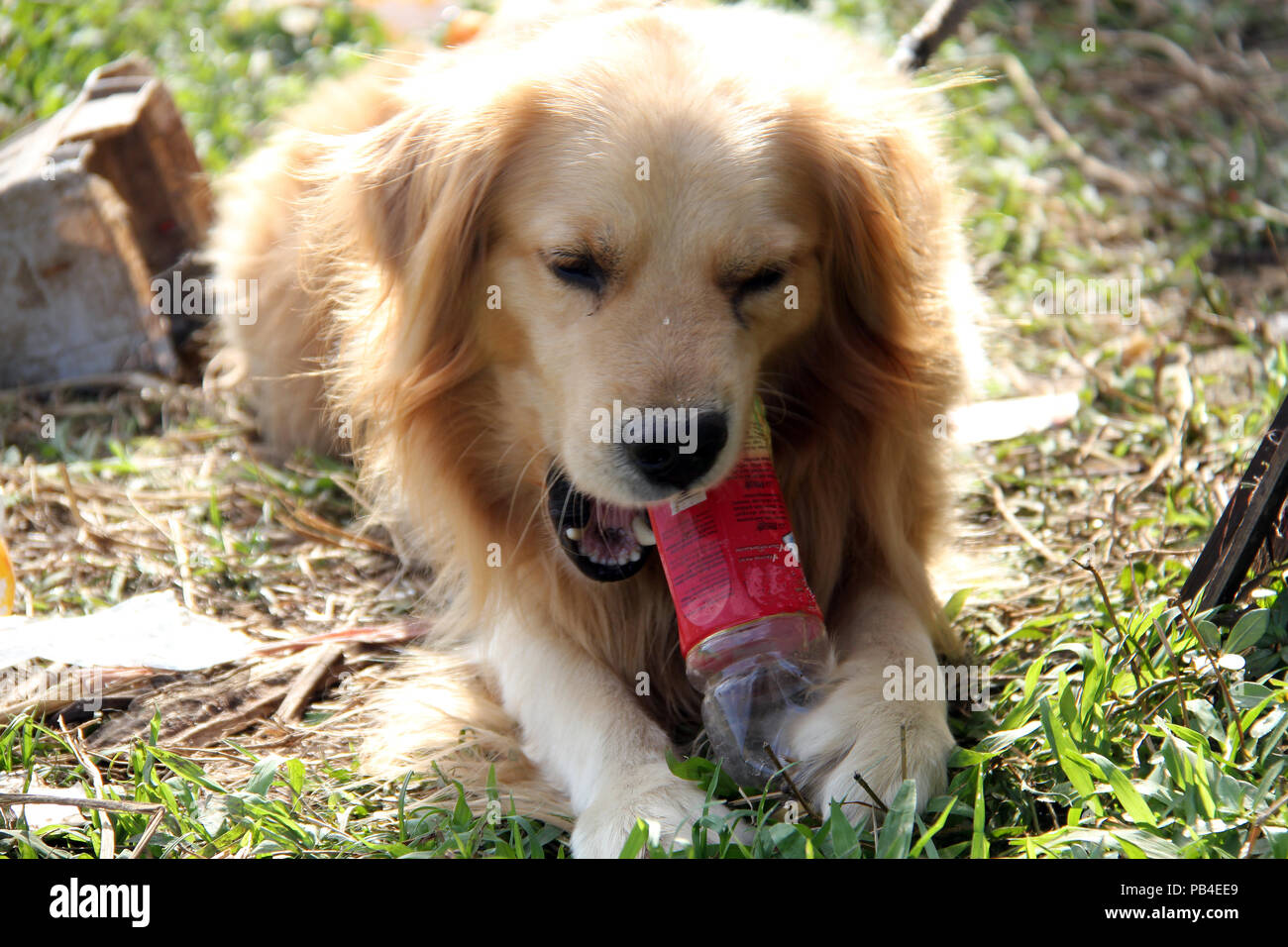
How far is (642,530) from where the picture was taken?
2600 millimetres

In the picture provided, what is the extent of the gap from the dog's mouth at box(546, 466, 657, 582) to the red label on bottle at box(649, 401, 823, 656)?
20cm

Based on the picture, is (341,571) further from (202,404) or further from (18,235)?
(18,235)

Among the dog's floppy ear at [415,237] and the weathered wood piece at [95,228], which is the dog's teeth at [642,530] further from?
the weathered wood piece at [95,228]

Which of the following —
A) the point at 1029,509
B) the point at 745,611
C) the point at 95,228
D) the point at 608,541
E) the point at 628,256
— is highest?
the point at 628,256

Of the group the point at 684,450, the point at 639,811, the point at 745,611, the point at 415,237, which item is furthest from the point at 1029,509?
the point at 415,237

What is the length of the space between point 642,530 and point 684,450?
0.45 metres

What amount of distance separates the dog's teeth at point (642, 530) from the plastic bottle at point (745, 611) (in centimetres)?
13

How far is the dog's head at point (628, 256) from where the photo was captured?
7.45 ft

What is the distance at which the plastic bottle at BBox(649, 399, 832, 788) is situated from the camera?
7.53 ft

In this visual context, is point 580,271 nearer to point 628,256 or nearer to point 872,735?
point 628,256

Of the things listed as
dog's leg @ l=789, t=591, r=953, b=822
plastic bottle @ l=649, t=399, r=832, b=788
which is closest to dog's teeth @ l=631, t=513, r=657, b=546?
plastic bottle @ l=649, t=399, r=832, b=788

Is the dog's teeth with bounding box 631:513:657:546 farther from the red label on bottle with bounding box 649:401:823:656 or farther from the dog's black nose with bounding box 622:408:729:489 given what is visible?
the dog's black nose with bounding box 622:408:729:489

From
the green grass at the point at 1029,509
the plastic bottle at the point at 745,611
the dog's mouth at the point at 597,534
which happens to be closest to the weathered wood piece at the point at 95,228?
the green grass at the point at 1029,509

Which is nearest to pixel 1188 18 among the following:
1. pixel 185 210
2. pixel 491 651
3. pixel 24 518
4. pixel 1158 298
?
pixel 1158 298
